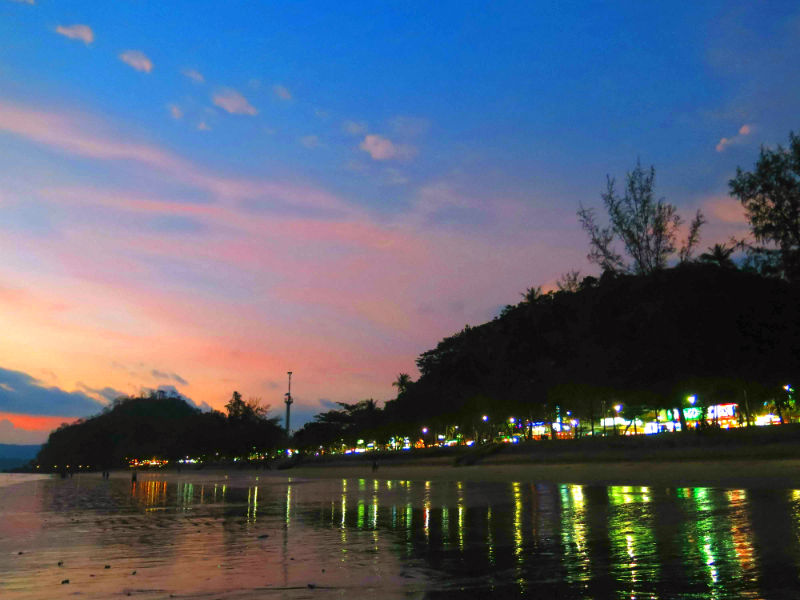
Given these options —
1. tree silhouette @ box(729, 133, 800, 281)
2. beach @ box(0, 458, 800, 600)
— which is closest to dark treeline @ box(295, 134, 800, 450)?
tree silhouette @ box(729, 133, 800, 281)

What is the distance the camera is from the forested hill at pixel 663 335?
37.0m

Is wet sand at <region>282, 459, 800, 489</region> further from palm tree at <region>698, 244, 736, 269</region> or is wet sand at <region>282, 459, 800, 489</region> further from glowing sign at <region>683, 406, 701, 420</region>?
glowing sign at <region>683, 406, 701, 420</region>

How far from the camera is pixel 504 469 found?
5166 cm

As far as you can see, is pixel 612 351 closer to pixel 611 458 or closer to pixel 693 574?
pixel 611 458

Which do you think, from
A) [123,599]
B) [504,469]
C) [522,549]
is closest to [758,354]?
[504,469]

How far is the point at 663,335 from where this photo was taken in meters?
40.1

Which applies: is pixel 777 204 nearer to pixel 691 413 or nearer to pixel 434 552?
pixel 434 552

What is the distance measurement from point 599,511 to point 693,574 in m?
9.33

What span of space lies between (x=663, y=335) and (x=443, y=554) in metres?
32.9

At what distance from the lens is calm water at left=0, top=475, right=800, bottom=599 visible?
318 inches

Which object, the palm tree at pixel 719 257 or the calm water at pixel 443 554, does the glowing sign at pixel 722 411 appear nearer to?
the palm tree at pixel 719 257

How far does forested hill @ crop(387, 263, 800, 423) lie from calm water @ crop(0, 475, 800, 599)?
20.6m

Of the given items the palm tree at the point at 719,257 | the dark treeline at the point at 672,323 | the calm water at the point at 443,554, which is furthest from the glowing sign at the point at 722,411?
the calm water at the point at 443,554

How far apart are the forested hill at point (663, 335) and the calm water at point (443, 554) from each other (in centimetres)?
2064
